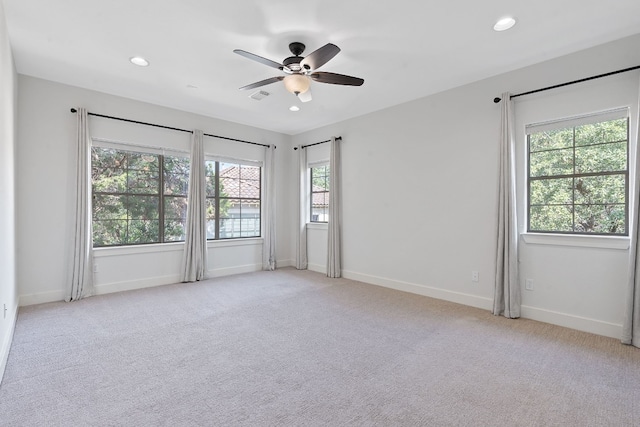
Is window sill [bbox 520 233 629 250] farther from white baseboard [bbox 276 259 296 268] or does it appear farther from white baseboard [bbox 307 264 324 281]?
white baseboard [bbox 276 259 296 268]

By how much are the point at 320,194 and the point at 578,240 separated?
13.6ft

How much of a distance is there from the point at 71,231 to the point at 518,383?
5.22 meters

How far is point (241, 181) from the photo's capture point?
6.12 metres

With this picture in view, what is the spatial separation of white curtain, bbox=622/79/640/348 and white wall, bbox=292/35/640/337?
0.61 feet

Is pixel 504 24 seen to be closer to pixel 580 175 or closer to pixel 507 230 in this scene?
pixel 580 175

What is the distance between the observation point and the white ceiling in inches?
102

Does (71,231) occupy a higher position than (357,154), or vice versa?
(357,154)

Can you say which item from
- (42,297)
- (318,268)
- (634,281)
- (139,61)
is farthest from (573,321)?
(42,297)

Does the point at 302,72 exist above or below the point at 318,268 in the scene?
above

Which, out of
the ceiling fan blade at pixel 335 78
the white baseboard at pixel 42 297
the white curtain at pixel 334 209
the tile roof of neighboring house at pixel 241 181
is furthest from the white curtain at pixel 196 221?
the ceiling fan blade at pixel 335 78

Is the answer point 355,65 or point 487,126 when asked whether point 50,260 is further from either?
point 487,126

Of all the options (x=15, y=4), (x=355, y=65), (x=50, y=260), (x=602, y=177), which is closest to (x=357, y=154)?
(x=355, y=65)

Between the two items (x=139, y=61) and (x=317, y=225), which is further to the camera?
(x=317, y=225)

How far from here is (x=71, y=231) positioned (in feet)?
13.8
